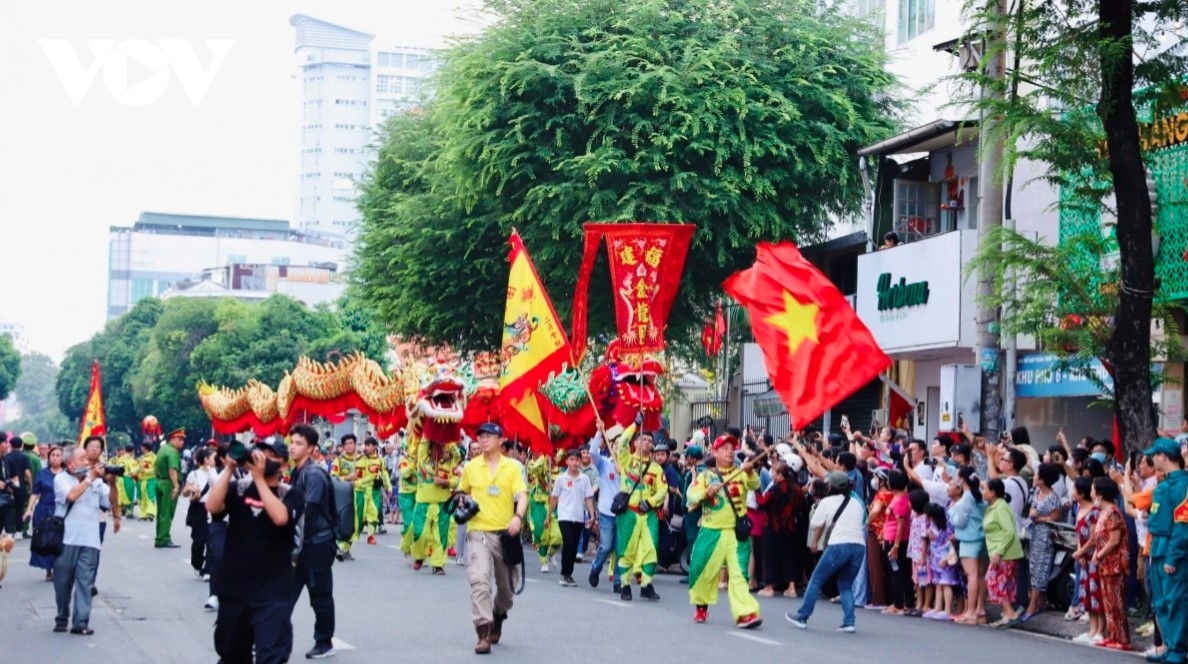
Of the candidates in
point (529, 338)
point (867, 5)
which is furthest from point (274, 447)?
point (867, 5)

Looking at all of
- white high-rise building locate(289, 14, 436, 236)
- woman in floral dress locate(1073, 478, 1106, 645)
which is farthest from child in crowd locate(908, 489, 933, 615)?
white high-rise building locate(289, 14, 436, 236)

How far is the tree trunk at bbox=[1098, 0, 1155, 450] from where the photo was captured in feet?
50.9

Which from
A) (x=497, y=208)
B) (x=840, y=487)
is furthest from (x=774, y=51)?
(x=840, y=487)

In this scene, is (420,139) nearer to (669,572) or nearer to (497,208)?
(497,208)

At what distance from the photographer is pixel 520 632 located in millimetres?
14531

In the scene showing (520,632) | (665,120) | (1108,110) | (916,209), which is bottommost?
(520,632)

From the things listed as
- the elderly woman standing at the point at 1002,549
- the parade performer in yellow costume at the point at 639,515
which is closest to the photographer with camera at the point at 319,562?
the parade performer in yellow costume at the point at 639,515

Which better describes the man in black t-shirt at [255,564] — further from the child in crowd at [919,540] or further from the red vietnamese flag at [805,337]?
the child in crowd at [919,540]

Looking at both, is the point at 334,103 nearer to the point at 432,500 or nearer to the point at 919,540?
the point at 432,500

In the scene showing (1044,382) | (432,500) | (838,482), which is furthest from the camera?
(1044,382)

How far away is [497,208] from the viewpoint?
103 feet

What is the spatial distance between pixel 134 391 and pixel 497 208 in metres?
67.7

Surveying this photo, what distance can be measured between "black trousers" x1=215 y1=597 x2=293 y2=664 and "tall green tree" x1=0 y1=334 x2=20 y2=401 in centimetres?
10414

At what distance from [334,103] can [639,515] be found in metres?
177
